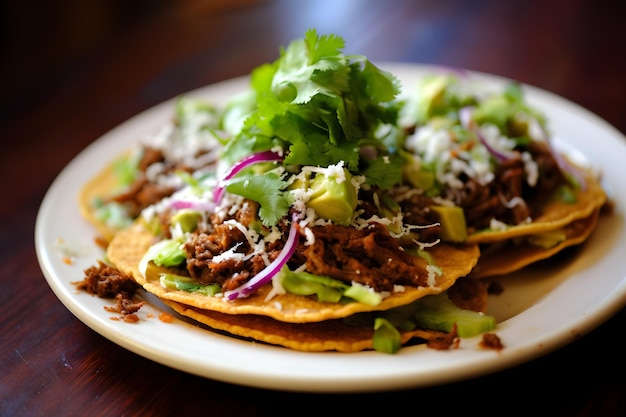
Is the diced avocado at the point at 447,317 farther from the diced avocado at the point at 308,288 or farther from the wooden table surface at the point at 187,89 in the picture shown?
the diced avocado at the point at 308,288

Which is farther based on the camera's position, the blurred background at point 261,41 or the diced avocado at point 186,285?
the blurred background at point 261,41

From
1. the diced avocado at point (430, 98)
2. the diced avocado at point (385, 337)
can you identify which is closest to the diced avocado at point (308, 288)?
the diced avocado at point (385, 337)

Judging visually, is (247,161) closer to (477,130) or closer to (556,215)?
(477,130)

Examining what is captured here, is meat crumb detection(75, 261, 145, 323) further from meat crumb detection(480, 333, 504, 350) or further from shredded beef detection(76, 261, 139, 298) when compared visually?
meat crumb detection(480, 333, 504, 350)

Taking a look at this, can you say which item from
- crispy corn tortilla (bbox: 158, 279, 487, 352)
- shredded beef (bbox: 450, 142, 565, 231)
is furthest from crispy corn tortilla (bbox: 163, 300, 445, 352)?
shredded beef (bbox: 450, 142, 565, 231)

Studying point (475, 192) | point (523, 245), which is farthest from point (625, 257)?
point (475, 192)

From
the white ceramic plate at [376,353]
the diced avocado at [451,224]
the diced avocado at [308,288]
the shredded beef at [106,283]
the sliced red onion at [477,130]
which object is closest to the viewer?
the white ceramic plate at [376,353]
